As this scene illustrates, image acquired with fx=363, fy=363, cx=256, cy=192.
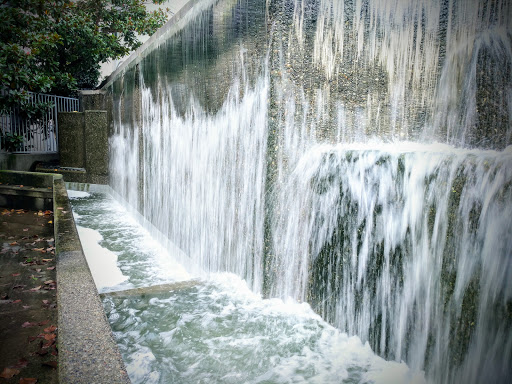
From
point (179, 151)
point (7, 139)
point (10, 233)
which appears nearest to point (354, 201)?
point (179, 151)

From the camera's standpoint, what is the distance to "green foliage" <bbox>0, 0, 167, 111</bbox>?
39.1 ft

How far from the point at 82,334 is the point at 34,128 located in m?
16.5

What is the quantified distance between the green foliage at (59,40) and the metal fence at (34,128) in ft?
1.76

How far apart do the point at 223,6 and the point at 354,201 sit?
8.02 feet

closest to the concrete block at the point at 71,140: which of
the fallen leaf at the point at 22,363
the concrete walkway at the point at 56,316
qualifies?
the concrete walkway at the point at 56,316

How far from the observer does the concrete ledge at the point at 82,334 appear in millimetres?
1659

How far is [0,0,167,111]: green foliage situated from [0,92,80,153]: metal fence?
54cm

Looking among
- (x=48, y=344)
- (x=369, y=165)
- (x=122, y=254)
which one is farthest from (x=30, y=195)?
(x=369, y=165)

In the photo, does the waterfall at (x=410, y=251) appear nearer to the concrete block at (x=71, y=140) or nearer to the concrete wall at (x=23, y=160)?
the concrete block at (x=71, y=140)

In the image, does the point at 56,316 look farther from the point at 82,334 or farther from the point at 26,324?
the point at 82,334

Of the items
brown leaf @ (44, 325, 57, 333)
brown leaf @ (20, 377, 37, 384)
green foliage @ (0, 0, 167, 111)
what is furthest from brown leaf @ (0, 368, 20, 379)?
green foliage @ (0, 0, 167, 111)

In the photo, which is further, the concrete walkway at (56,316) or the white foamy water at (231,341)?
the white foamy water at (231,341)

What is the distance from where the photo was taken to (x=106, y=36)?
1677cm

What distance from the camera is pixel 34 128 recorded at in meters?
15.6
